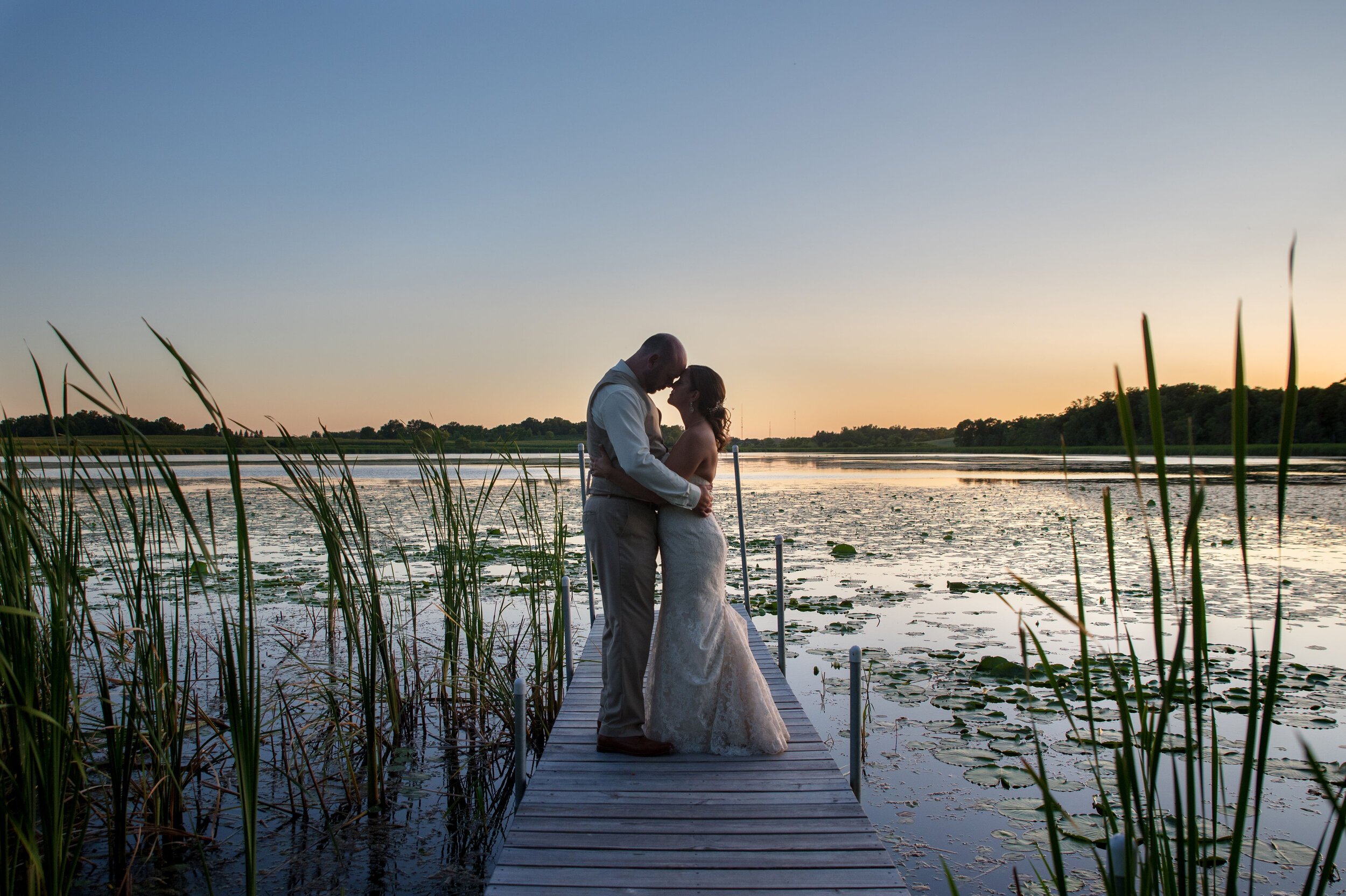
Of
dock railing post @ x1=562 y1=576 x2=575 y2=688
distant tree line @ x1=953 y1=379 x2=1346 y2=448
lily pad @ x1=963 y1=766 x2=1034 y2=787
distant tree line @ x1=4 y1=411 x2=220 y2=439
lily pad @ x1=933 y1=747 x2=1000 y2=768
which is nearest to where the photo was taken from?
distant tree line @ x1=4 y1=411 x2=220 y2=439

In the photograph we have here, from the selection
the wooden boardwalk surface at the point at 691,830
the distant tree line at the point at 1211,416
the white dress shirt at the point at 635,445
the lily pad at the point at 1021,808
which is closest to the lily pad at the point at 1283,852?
the lily pad at the point at 1021,808

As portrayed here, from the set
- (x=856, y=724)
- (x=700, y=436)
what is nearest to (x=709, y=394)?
(x=700, y=436)

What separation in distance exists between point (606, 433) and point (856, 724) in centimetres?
176

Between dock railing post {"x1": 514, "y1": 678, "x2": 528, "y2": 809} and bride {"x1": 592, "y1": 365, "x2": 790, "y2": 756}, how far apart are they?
2.03 feet

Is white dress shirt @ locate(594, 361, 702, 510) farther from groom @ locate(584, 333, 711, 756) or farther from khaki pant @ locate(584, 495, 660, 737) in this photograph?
khaki pant @ locate(584, 495, 660, 737)

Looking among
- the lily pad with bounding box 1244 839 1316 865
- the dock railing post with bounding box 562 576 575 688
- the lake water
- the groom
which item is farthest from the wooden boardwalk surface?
the lily pad with bounding box 1244 839 1316 865

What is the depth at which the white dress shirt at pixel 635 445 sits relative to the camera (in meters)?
3.55

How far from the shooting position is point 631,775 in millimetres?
3533

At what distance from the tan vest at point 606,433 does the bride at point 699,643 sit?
2.4 inches

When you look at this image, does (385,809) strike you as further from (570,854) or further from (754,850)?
(754,850)

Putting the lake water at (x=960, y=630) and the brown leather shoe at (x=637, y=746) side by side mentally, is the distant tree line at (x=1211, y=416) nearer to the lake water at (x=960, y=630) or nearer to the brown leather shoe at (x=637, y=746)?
the lake water at (x=960, y=630)

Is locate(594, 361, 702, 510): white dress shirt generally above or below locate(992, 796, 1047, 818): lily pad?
above

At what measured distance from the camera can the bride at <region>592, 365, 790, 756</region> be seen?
12.3 ft

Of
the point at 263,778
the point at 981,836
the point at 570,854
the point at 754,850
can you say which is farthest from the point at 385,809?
the point at 981,836
